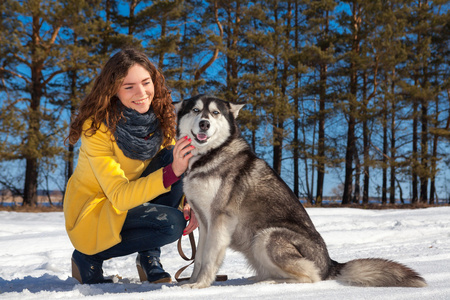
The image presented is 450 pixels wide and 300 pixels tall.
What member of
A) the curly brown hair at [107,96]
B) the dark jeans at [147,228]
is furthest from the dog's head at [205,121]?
the dark jeans at [147,228]

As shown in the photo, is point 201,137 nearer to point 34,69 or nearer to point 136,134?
point 136,134

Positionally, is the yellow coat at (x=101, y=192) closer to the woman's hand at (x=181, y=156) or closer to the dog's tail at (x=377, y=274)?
the woman's hand at (x=181, y=156)

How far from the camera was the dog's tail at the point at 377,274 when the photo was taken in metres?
2.30

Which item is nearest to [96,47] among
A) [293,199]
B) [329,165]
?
[329,165]

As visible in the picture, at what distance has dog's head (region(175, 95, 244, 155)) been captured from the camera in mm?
2514

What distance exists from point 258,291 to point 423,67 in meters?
18.2

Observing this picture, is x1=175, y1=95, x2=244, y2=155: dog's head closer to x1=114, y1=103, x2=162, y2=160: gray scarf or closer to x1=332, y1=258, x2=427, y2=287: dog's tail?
x1=114, y1=103, x2=162, y2=160: gray scarf

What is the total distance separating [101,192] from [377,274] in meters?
2.09

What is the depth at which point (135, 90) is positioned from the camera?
9.27 ft

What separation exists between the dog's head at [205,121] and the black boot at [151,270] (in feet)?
3.44

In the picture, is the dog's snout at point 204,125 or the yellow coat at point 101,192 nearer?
the dog's snout at point 204,125

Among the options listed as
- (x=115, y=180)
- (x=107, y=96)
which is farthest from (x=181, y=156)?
(x=107, y=96)

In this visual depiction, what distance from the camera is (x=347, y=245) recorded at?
16.7ft

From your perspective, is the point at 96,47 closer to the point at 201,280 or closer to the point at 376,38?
the point at 376,38
